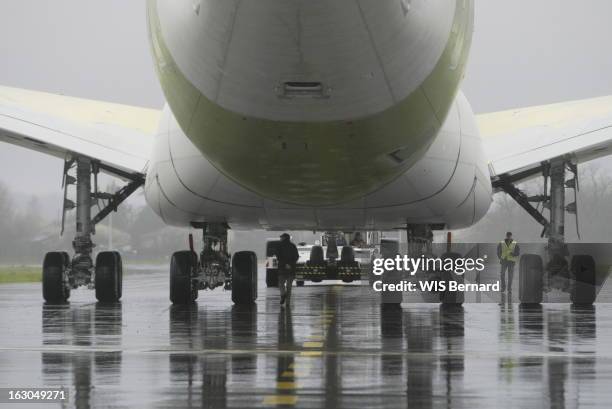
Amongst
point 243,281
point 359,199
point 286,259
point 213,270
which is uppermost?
point 359,199

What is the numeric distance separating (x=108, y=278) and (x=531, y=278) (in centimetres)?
780

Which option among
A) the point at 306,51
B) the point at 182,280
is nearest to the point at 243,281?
the point at 182,280

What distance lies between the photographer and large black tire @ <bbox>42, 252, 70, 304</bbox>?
877 inches

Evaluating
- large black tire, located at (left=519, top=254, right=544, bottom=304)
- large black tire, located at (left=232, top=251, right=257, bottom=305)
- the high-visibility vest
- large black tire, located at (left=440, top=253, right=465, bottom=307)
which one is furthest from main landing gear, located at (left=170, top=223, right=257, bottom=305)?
the high-visibility vest

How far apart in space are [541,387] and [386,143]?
4144 mm

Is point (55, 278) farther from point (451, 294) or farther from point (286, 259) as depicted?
point (451, 294)

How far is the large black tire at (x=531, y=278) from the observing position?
21812 millimetres

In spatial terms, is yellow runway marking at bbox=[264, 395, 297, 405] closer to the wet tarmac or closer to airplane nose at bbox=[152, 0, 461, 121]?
Answer: the wet tarmac

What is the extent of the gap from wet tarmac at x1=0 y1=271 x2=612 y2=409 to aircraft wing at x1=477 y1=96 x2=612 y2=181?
2.52 meters

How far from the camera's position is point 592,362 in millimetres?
11695

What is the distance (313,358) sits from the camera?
1205 cm

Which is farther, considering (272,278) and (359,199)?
(272,278)

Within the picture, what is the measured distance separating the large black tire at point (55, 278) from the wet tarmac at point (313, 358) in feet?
7.69

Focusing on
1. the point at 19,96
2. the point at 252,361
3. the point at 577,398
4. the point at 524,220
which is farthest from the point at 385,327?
the point at 524,220
